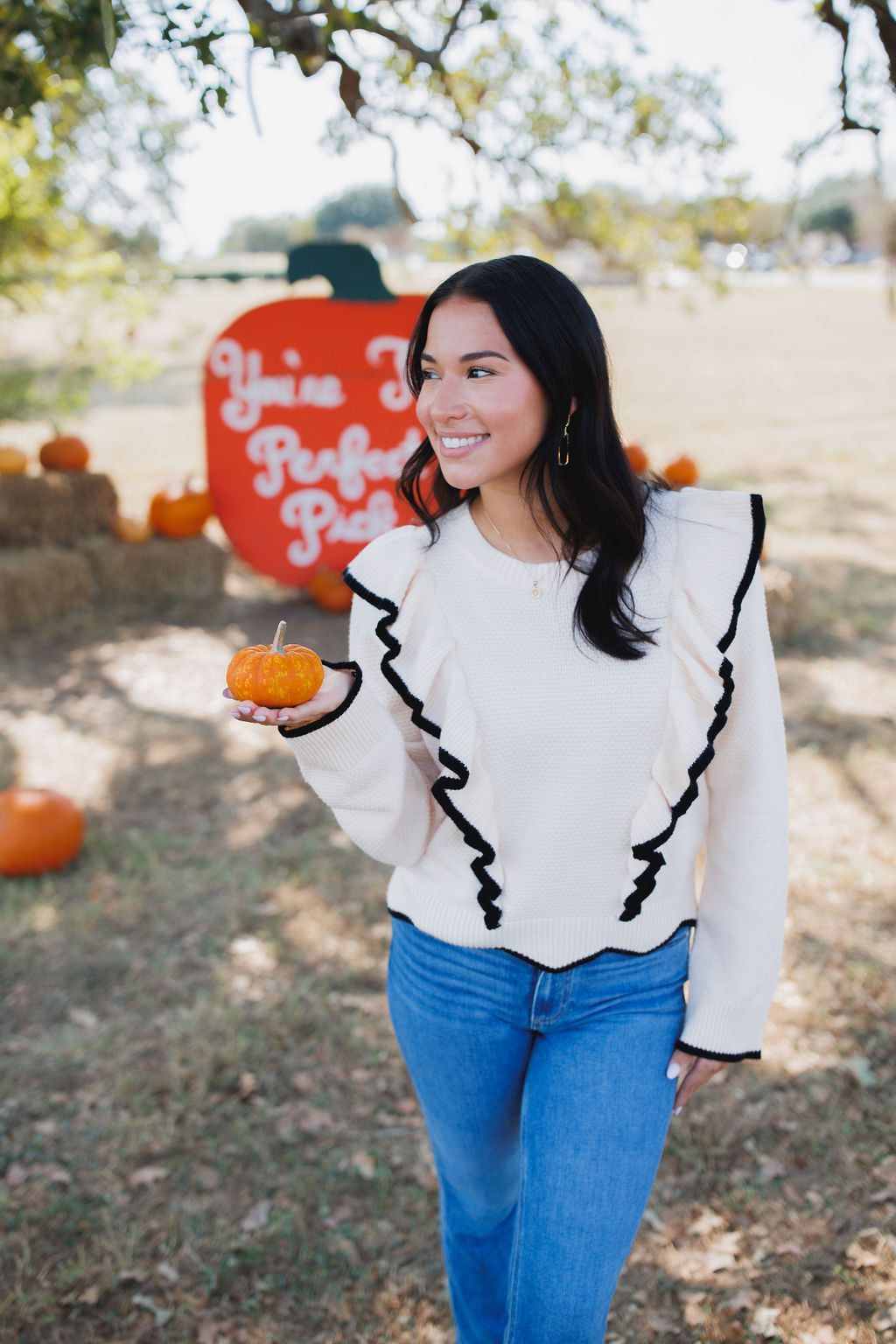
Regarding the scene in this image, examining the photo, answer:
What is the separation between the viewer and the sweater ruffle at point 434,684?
167 centimetres

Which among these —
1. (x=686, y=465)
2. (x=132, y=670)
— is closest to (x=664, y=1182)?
(x=132, y=670)

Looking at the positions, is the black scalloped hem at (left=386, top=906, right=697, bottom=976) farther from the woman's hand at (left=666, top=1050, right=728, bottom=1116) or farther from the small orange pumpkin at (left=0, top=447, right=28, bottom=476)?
the small orange pumpkin at (left=0, top=447, right=28, bottom=476)

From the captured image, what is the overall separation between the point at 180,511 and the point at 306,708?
18.9ft

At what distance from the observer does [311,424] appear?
20.3ft

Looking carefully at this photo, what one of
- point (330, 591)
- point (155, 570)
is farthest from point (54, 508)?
point (330, 591)

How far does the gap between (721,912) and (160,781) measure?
3548 millimetres

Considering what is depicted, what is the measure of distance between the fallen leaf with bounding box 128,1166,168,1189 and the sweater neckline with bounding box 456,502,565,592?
78.7 inches

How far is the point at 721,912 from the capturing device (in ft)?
5.76

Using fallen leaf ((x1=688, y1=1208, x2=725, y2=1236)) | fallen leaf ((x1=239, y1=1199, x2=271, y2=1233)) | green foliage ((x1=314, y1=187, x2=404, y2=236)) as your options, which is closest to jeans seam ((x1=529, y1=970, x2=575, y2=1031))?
fallen leaf ((x1=688, y1=1208, x2=725, y2=1236))

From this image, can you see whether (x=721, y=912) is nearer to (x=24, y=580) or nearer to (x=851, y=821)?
(x=851, y=821)

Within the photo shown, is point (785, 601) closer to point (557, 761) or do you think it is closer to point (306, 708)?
point (557, 761)

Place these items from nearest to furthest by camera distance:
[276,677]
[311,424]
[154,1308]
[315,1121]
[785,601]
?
[276,677]
[154,1308]
[315,1121]
[785,601]
[311,424]

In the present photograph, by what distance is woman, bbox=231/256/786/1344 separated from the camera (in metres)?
1.64

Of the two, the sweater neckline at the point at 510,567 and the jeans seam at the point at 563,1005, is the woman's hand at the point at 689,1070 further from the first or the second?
the sweater neckline at the point at 510,567
